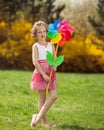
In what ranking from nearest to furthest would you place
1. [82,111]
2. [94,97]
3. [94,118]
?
[94,118] < [82,111] < [94,97]

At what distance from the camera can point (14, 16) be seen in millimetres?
43688

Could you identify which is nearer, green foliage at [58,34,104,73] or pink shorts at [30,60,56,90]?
pink shorts at [30,60,56,90]

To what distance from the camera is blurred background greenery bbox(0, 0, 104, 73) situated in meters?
41.5

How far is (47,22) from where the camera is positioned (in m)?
44.2

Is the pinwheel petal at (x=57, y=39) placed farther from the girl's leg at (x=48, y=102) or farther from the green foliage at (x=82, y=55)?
the green foliage at (x=82, y=55)

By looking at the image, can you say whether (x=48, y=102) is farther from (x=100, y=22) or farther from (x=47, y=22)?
(x=100, y=22)

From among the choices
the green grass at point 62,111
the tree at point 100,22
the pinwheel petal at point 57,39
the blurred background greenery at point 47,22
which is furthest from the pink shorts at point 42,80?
the tree at point 100,22

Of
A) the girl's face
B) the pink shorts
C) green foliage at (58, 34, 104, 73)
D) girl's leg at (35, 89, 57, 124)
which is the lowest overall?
green foliage at (58, 34, 104, 73)

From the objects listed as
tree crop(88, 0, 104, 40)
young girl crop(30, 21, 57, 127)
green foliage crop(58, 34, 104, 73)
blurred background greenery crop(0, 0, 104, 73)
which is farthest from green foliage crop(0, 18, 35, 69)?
young girl crop(30, 21, 57, 127)

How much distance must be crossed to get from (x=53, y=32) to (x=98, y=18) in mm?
39529

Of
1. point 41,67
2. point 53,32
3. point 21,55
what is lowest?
point 21,55

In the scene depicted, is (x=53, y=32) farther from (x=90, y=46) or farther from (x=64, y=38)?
(x=90, y=46)

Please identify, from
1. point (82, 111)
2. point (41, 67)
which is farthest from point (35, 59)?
point (82, 111)

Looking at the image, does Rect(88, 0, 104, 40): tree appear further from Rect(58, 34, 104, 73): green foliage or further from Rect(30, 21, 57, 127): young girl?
Rect(30, 21, 57, 127): young girl
